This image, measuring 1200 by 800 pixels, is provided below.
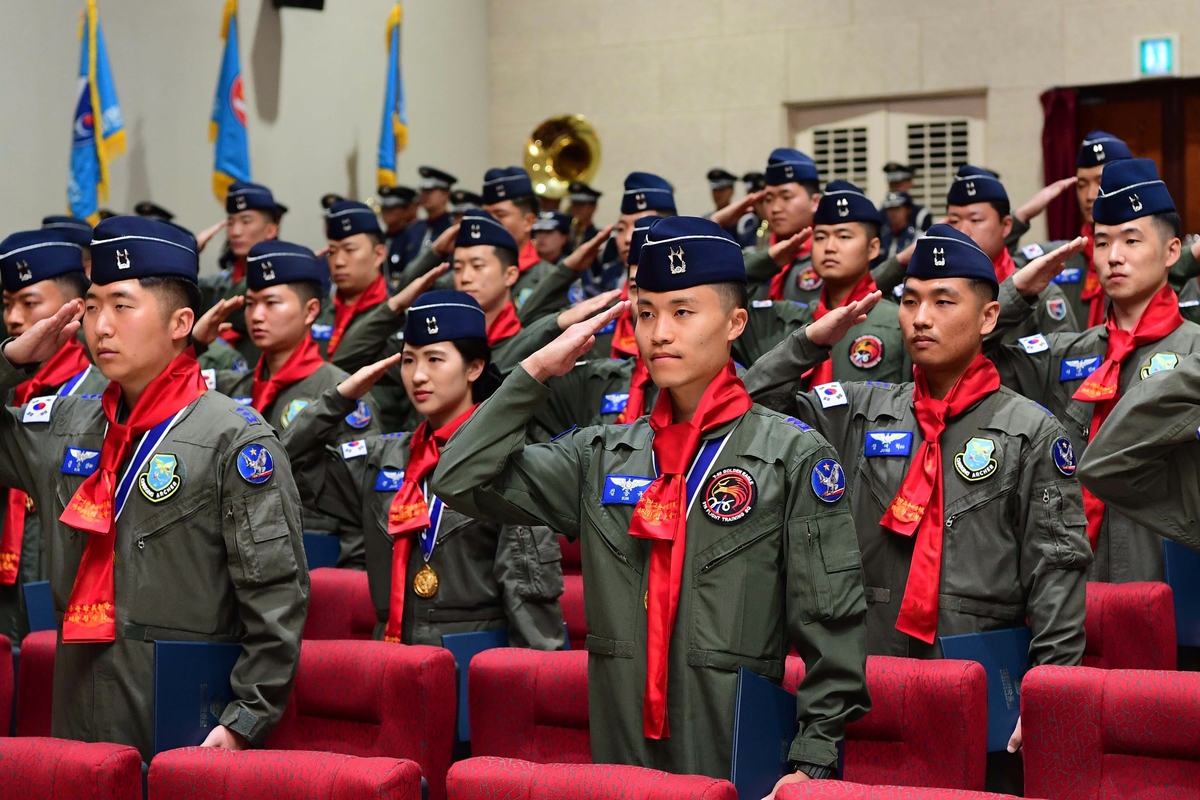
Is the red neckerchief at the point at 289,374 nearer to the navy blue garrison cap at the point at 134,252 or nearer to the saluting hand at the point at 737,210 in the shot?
the navy blue garrison cap at the point at 134,252

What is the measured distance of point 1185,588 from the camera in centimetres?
350

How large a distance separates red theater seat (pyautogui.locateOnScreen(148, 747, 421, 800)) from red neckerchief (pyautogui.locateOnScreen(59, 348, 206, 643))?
0.43 m

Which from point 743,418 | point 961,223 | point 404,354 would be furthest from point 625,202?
point 743,418

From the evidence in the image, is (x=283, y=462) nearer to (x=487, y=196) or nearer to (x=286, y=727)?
(x=286, y=727)

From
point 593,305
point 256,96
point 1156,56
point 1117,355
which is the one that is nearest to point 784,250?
point 1117,355

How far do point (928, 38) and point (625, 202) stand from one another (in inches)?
181

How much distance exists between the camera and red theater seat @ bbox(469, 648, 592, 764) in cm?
261

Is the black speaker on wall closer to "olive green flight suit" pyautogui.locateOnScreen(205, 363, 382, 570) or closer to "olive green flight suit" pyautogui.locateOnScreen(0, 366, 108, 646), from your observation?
"olive green flight suit" pyautogui.locateOnScreen(205, 363, 382, 570)

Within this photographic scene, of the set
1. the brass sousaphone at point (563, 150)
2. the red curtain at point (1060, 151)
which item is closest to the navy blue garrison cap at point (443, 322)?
the red curtain at point (1060, 151)

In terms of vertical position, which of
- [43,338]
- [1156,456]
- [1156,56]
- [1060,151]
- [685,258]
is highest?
[1156,56]

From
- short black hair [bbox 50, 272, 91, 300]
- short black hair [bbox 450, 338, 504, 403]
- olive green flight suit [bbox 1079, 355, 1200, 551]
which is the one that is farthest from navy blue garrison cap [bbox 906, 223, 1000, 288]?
short black hair [bbox 50, 272, 91, 300]

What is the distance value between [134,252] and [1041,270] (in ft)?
7.93

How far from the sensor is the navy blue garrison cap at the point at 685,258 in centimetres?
232

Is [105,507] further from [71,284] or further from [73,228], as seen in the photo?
[73,228]
